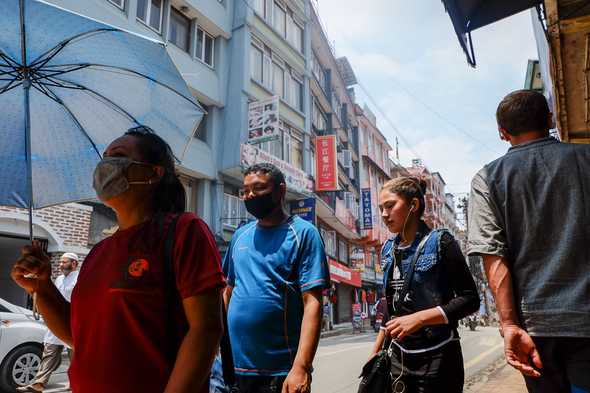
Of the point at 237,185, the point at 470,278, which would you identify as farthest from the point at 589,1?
the point at 237,185

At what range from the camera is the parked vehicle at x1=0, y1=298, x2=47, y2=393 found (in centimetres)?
656

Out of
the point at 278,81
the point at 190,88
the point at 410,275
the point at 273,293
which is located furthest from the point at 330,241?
the point at 273,293

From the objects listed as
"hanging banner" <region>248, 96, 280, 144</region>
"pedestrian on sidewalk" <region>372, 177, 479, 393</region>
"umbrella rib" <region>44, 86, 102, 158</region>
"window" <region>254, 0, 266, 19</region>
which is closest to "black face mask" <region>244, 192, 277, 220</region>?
"pedestrian on sidewalk" <region>372, 177, 479, 393</region>

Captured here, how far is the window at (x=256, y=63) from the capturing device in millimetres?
18250

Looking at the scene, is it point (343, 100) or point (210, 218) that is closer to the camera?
point (210, 218)

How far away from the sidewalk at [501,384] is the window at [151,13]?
13.1 metres

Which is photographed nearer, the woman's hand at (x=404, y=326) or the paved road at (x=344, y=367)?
the woman's hand at (x=404, y=326)

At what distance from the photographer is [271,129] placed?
16.3 metres

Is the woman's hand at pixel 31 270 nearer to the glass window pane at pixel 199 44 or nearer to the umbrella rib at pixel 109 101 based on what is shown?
the umbrella rib at pixel 109 101

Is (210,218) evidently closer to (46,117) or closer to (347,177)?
(46,117)

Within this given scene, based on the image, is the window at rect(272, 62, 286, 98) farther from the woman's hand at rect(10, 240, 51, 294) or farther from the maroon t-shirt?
the maroon t-shirt

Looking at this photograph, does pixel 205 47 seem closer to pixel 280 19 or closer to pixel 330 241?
pixel 280 19

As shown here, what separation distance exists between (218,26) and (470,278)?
1644cm

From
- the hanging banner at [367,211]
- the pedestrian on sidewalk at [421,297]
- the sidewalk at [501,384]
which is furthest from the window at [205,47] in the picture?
the hanging banner at [367,211]
